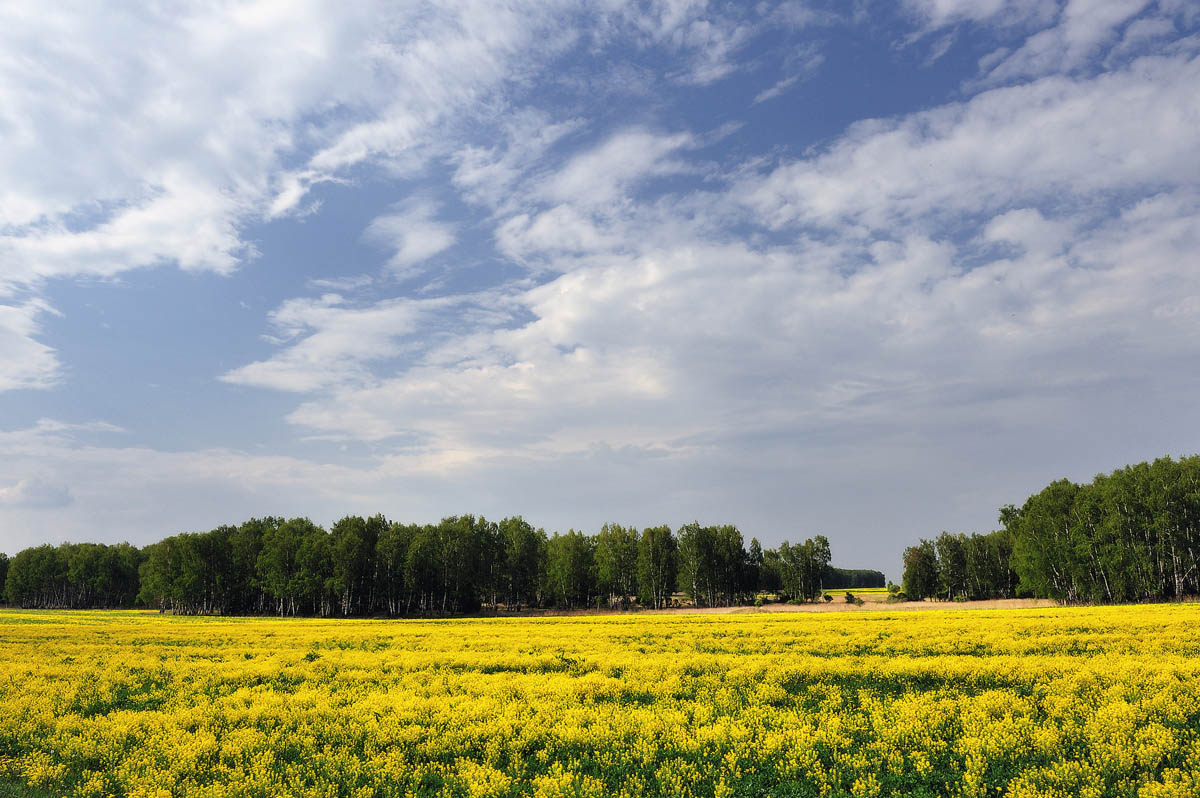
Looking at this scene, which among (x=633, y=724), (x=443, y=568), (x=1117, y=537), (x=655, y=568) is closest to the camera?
(x=633, y=724)

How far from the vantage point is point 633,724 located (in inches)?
652

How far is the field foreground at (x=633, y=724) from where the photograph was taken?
13414mm

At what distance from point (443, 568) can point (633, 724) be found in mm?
104766

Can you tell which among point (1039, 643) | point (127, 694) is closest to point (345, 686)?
point (127, 694)

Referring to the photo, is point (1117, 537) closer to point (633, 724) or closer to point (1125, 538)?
point (1125, 538)

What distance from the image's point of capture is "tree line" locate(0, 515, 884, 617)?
11125 cm

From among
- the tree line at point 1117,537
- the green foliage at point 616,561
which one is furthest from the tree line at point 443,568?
the tree line at point 1117,537

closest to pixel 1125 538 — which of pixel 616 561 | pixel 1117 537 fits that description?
pixel 1117 537

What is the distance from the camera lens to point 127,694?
23641mm

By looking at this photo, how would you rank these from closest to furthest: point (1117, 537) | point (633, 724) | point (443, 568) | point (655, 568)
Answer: point (633, 724) < point (1117, 537) < point (443, 568) < point (655, 568)

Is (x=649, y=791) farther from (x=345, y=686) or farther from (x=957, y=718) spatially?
(x=345, y=686)

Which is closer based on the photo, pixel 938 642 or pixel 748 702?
pixel 748 702

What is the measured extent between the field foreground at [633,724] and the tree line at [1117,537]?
233 feet

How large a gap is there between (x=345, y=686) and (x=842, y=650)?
69.4 ft
